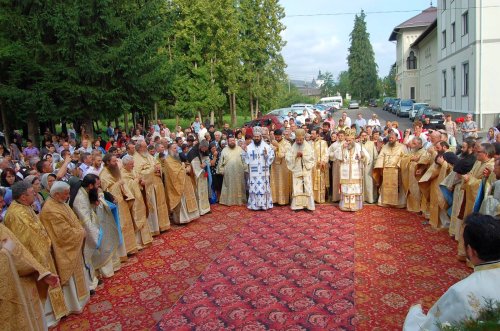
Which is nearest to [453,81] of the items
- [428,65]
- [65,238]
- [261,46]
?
[261,46]

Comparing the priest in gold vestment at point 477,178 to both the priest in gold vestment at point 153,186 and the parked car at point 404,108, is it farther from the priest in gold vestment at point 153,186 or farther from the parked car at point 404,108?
the parked car at point 404,108

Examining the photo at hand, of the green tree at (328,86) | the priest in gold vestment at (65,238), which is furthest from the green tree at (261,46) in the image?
the green tree at (328,86)

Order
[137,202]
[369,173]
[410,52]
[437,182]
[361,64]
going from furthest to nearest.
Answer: [361,64] → [410,52] → [369,173] → [437,182] → [137,202]

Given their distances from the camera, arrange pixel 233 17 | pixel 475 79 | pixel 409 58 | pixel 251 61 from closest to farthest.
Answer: pixel 475 79
pixel 233 17
pixel 251 61
pixel 409 58

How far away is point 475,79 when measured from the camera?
78.5 feet

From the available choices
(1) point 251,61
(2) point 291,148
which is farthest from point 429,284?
(1) point 251,61

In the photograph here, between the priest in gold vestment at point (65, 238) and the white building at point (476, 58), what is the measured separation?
2294 centimetres

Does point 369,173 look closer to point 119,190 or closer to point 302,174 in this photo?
point 302,174

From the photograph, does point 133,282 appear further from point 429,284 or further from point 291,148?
point 291,148

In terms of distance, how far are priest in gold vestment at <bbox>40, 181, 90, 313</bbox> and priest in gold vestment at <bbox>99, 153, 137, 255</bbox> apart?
5.24 ft

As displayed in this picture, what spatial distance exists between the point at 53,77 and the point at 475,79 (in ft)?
67.8

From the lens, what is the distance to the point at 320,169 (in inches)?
425

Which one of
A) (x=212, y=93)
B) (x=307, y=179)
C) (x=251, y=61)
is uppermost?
(x=251, y=61)

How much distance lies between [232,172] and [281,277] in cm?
493
